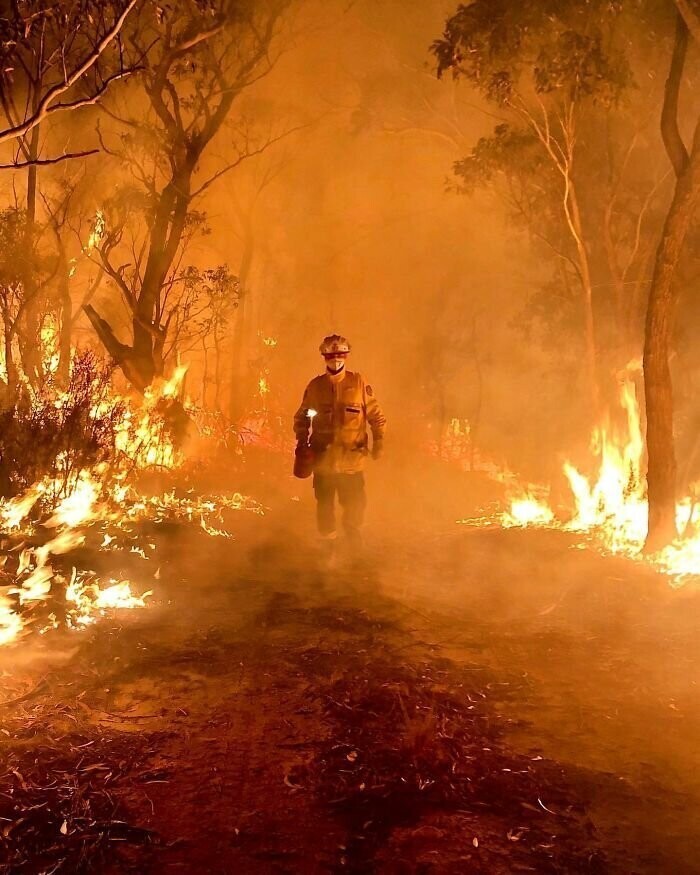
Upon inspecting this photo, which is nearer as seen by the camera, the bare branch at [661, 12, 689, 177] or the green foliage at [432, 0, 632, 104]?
the bare branch at [661, 12, 689, 177]

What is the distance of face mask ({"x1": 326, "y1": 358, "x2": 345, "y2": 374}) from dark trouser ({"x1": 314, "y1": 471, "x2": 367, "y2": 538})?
112cm

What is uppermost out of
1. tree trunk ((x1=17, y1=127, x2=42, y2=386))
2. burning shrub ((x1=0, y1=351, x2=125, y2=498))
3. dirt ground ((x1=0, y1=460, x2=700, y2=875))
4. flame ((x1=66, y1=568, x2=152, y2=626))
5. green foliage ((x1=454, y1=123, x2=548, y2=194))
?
green foliage ((x1=454, y1=123, x2=548, y2=194))

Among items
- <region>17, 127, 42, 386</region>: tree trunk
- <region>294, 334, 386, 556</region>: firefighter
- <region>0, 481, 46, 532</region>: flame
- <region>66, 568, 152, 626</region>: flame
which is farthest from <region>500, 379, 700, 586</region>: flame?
<region>17, 127, 42, 386</region>: tree trunk

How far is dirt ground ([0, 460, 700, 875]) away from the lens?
3.06 metres

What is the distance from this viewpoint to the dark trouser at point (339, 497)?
7918mm

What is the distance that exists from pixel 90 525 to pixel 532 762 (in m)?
5.60

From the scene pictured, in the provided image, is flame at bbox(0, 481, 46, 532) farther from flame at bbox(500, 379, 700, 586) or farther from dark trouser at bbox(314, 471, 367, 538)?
flame at bbox(500, 379, 700, 586)

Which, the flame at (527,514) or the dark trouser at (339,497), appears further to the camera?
the flame at (527,514)

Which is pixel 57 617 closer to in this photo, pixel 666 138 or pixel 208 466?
pixel 666 138

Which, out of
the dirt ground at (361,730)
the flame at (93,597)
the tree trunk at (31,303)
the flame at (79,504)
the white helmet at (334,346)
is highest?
the tree trunk at (31,303)

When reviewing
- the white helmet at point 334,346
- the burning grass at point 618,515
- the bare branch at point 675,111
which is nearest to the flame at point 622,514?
the burning grass at point 618,515

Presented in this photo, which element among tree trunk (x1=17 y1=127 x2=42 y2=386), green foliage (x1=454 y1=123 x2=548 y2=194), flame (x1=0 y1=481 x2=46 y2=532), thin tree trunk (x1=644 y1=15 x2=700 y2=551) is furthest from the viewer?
tree trunk (x1=17 y1=127 x2=42 y2=386)

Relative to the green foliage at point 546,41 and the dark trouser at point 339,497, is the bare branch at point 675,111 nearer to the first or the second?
the green foliage at point 546,41

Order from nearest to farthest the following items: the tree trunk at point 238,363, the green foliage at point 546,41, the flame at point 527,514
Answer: the green foliage at point 546,41 < the flame at point 527,514 < the tree trunk at point 238,363
